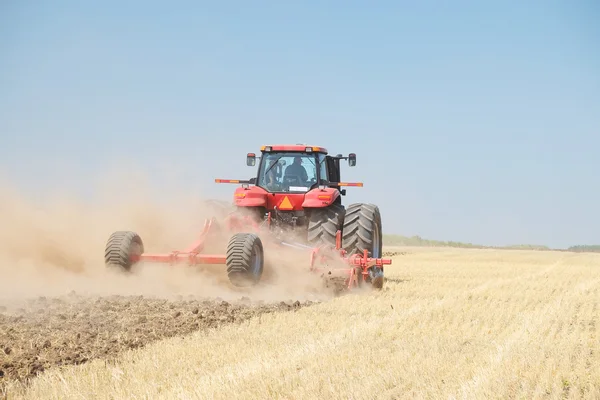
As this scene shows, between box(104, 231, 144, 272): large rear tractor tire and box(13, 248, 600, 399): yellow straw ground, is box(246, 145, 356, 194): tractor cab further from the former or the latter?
box(13, 248, 600, 399): yellow straw ground

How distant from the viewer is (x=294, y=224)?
40.1 feet

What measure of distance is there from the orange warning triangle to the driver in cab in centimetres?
47

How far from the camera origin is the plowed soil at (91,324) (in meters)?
5.98

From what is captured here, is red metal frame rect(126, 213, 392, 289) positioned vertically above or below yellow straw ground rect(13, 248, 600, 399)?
above

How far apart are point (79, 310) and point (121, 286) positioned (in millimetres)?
2235

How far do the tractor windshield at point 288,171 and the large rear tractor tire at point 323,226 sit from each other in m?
0.63

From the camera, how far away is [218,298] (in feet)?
32.5

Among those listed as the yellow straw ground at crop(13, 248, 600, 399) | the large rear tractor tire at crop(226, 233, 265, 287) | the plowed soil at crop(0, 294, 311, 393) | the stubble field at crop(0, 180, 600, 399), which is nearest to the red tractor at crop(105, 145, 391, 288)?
the large rear tractor tire at crop(226, 233, 265, 287)

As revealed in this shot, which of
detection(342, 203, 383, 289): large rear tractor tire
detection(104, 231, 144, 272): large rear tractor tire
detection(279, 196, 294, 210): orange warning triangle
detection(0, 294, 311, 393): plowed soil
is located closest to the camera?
detection(0, 294, 311, 393): plowed soil

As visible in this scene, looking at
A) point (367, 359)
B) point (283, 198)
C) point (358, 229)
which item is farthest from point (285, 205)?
point (367, 359)

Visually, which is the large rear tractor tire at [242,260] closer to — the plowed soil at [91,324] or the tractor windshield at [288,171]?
the plowed soil at [91,324]

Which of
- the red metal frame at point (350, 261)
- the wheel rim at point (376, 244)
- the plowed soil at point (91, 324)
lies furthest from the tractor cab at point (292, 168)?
the plowed soil at point (91, 324)

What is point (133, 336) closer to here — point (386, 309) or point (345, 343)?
point (345, 343)

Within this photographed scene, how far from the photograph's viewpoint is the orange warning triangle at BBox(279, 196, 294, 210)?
40.1 ft
